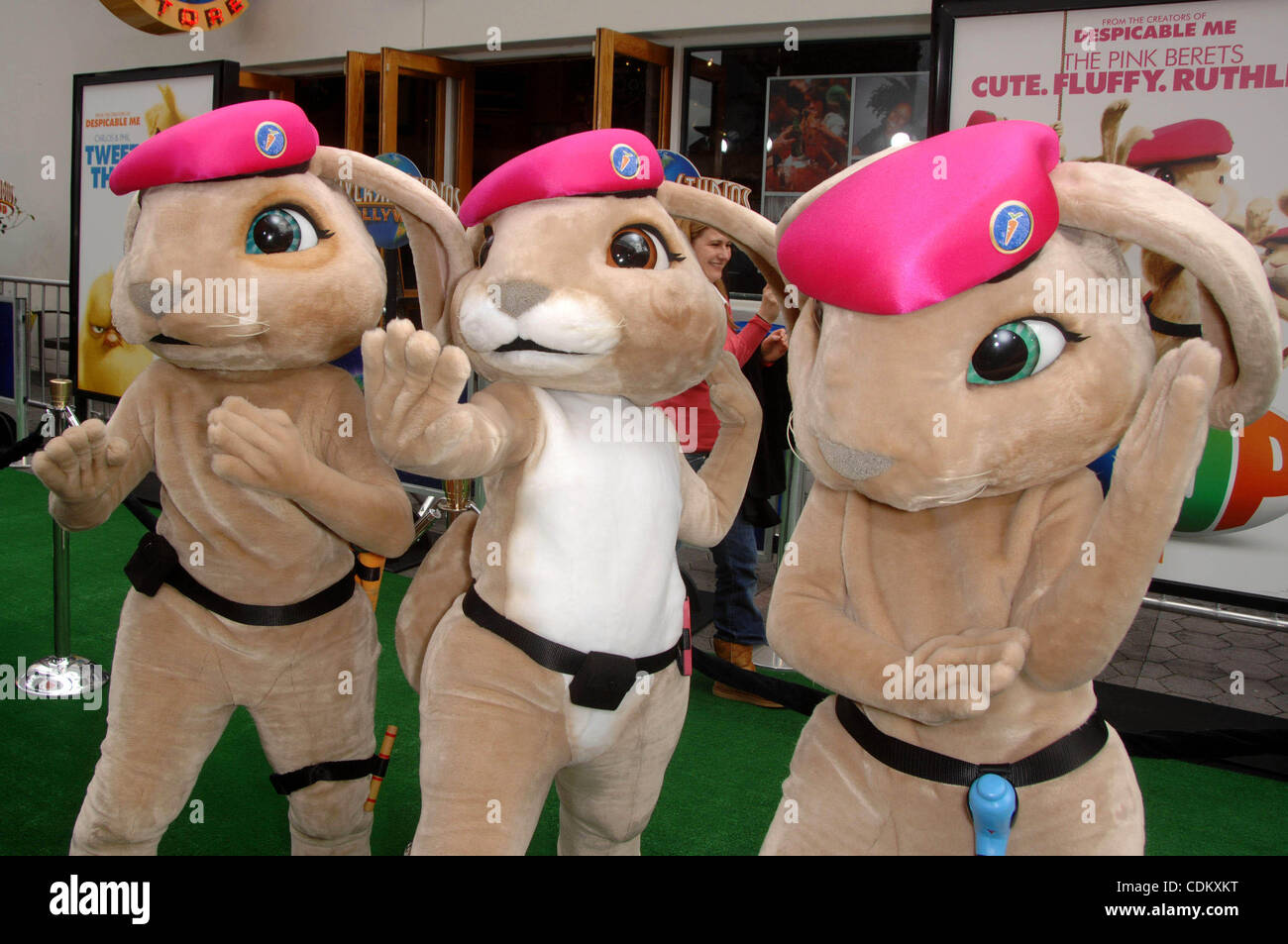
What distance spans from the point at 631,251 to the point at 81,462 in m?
1.23

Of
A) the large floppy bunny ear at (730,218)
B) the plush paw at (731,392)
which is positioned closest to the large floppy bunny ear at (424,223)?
the large floppy bunny ear at (730,218)

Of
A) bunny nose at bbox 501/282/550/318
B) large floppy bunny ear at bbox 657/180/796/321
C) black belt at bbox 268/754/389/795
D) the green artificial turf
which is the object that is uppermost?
large floppy bunny ear at bbox 657/180/796/321

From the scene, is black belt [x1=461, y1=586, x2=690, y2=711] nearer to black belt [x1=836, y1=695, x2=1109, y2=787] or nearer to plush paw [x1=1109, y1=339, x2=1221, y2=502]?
black belt [x1=836, y1=695, x2=1109, y2=787]

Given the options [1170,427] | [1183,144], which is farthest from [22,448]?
[1183,144]

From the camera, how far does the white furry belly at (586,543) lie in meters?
2.06

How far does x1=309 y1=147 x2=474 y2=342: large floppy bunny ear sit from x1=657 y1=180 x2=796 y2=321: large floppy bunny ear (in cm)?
43

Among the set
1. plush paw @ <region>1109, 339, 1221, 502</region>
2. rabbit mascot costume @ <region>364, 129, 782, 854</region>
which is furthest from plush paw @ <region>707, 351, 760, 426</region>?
plush paw @ <region>1109, 339, 1221, 502</region>

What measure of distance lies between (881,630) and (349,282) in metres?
1.28

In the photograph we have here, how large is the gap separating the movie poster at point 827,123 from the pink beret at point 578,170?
5.07 m

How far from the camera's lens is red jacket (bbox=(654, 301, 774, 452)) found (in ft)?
11.8

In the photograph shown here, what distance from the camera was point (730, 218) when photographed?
221cm

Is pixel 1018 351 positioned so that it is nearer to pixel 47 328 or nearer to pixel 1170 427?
pixel 1170 427

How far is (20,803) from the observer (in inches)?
125
